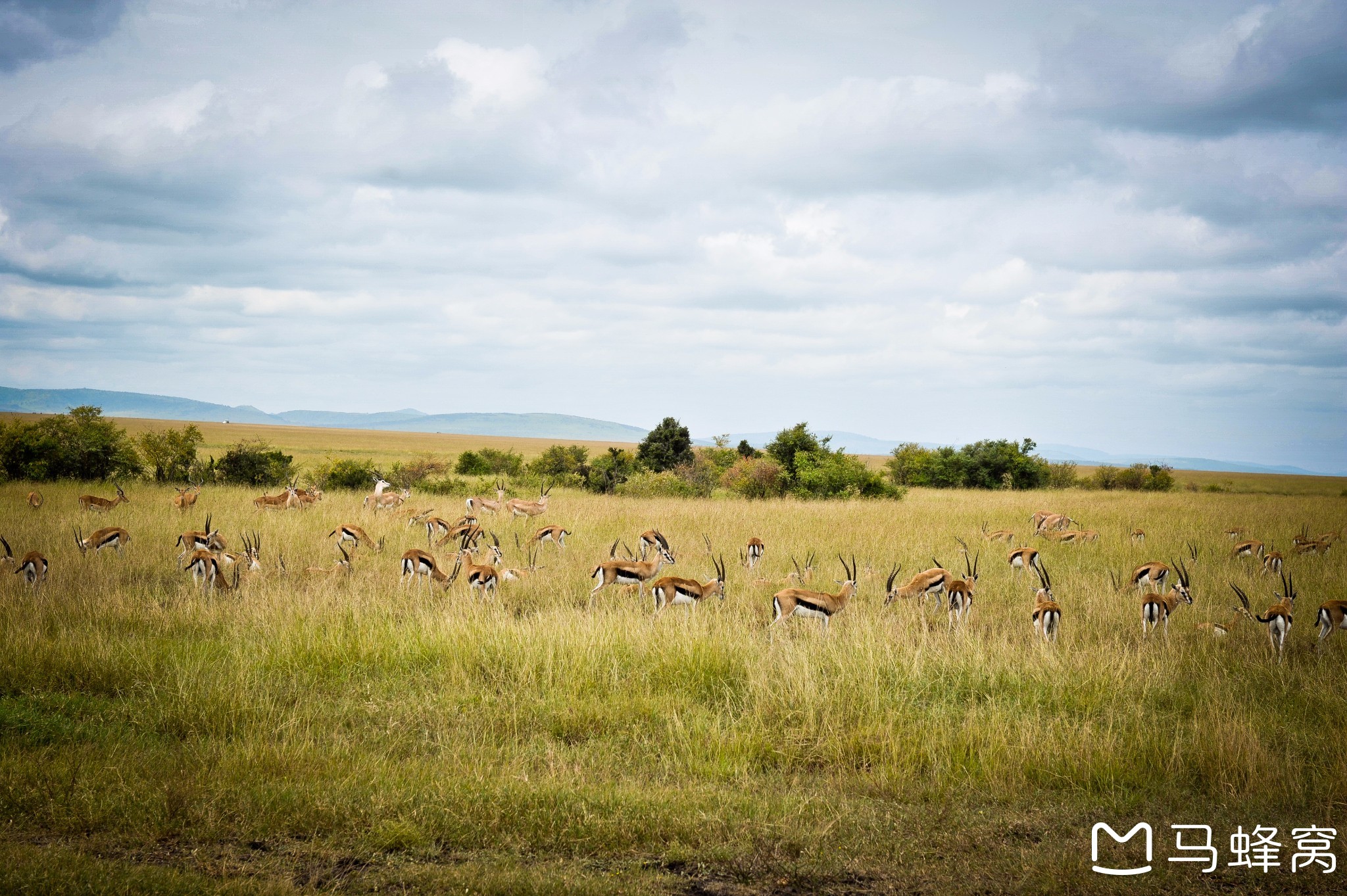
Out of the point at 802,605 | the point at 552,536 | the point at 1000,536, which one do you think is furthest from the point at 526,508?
the point at 802,605

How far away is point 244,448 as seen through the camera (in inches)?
1214

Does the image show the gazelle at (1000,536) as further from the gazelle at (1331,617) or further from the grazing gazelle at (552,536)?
the grazing gazelle at (552,536)

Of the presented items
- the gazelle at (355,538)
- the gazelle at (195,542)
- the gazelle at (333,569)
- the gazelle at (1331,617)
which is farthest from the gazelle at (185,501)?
the gazelle at (1331,617)

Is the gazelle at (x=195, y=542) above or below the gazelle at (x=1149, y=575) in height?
below

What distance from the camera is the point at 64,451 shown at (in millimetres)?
25625

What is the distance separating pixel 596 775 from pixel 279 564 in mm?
9702

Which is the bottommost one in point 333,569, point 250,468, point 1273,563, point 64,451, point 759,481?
point 333,569

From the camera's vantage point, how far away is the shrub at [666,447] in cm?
3959

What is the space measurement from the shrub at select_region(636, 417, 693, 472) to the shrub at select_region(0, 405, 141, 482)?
22.2 m

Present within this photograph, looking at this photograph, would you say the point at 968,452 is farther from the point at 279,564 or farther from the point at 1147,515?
the point at 279,564

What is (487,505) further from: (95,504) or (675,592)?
(675,592)

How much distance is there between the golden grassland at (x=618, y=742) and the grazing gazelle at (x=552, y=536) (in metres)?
3.88

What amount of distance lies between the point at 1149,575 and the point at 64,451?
32.0 m

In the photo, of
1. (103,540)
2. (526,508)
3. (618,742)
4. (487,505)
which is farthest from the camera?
(487,505)
